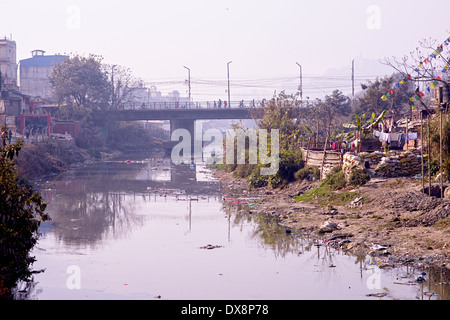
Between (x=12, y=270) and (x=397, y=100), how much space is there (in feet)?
138

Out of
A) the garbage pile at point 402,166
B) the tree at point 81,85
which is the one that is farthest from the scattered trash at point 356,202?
the tree at point 81,85

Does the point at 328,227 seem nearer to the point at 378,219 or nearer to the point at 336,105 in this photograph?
the point at 378,219

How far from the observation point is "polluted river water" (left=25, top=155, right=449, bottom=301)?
1166cm

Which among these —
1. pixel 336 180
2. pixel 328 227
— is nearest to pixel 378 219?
pixel 328 227

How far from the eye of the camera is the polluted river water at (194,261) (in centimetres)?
1166

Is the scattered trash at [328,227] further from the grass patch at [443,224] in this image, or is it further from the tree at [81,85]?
the tree at [81,85]

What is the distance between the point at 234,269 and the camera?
13.6 metres

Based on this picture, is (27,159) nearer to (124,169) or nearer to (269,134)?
(124,169)

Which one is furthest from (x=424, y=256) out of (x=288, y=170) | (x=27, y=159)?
(x=27, y=159)

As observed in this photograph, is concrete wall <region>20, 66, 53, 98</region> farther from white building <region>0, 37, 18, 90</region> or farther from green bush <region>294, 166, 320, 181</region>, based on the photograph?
green bush <region>294, 166, 320, 181</region>

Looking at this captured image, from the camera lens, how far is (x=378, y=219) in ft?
55.8

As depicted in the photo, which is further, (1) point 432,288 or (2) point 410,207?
(2) point 410,207

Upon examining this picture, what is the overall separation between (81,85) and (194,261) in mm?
57087
